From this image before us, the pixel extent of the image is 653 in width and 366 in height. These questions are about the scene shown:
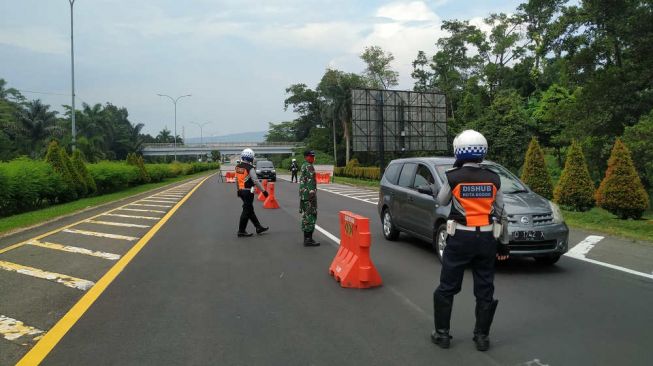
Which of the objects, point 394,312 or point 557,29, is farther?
point 557,29

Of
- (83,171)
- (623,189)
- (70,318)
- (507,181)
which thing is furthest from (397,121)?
(70,318)

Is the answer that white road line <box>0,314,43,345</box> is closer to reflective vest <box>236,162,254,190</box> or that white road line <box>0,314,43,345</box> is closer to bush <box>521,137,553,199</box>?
reflective vest <box>236,162,254,190</box>

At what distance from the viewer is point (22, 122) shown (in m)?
61.8

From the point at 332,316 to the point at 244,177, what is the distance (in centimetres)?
625

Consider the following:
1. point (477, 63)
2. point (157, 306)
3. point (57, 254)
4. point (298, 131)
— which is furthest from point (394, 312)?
point (298, 131)

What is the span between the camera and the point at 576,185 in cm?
1511

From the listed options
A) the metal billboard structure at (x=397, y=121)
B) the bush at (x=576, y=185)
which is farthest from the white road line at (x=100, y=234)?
the metal billboard structure at (x=397, y=121)

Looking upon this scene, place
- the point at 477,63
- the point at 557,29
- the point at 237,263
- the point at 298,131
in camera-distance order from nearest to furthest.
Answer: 1. the point at 237,263
2. the point at 557,29
3. the point at 477,63
4. the point at 298,131

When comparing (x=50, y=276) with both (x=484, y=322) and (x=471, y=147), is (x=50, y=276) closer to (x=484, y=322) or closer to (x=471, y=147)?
(x=484, y=322)

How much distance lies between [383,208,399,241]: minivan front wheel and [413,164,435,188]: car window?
1.23 meters

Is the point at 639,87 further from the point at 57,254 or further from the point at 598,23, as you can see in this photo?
the point at 57,254

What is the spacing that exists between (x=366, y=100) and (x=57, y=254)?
84.5ft

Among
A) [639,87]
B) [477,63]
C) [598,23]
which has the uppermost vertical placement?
[477,63]

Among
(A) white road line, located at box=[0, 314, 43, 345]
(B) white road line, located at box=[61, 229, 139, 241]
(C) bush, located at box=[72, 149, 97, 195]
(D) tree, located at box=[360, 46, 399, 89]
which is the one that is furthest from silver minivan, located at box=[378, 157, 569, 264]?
(D) tree, located at box=[360, 46, 399, 89]
